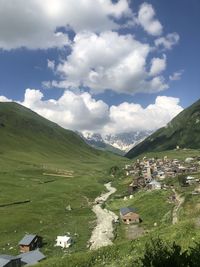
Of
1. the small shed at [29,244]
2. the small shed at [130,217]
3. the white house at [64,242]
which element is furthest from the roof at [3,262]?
the small shed at [130,217]

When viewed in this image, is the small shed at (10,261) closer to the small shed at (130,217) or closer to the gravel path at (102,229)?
the gravel path at (102,229)

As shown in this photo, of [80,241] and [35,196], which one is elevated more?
[35,196]

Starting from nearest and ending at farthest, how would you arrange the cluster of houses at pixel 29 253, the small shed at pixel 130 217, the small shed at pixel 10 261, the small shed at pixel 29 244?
the small shed at pixel 10 261
the cluster of houses at pixel 29 253
the small shed at pixel 29 244
the small shed at pixel 130 217

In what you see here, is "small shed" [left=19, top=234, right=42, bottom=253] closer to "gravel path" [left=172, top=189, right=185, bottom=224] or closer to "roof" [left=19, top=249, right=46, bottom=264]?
"roof" [left=19, top=249, right=46, bottom=264]

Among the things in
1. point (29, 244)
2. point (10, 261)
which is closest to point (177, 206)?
point (29, 244)

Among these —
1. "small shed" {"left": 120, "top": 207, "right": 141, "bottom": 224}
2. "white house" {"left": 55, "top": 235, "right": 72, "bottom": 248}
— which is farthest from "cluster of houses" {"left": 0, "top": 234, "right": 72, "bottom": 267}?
"small shed" {"left": 120, "top": 207, "right": 141, "bottom": 224}

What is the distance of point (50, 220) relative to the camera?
12900cm

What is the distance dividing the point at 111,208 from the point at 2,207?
4176 cm

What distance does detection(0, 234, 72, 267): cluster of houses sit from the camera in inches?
2891

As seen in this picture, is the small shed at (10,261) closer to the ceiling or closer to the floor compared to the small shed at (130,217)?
closer to the floor

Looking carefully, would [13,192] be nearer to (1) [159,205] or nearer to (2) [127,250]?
(1) [159,205]

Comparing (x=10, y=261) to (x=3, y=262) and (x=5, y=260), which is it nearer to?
(x=5, y=260)

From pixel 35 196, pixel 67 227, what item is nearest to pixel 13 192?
pixel 35 196

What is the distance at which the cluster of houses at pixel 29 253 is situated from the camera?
241ft
